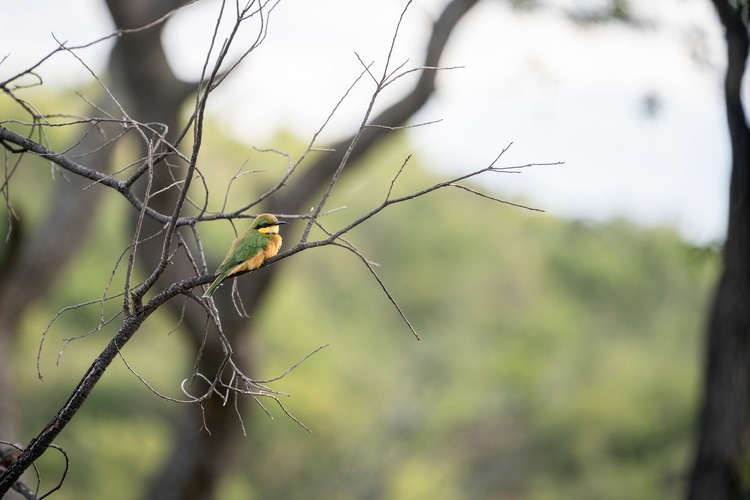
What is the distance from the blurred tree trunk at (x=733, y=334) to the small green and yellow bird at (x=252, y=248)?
2.90 meters

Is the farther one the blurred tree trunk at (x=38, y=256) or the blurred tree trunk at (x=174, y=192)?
the blurred tree trunk at (x=38, y=256)

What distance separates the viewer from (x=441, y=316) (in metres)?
26.2

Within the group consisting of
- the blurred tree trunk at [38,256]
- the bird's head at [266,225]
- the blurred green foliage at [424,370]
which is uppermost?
the bird's head at [266,225]

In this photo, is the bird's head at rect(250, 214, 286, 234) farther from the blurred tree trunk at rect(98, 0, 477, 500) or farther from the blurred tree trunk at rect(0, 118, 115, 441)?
the blurred tree trunk at rect(0, 118, 115, 441)

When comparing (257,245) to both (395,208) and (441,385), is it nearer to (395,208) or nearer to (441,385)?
(441,385)

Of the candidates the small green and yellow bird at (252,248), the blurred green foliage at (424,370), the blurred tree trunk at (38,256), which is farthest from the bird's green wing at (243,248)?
the blurred green foliage at (424,370)

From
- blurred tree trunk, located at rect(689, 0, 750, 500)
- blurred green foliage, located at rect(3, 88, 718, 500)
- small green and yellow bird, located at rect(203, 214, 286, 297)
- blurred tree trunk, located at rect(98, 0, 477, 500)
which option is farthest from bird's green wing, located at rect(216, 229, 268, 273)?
blurred green foliage, located at rect(3, 88, 718, 500)

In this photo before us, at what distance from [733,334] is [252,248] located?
3.07m

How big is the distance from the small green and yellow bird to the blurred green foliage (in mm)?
8686

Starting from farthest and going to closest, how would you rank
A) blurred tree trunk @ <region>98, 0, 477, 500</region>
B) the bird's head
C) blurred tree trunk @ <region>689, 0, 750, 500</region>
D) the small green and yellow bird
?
1. blurred tree trunk @ <region>98, 0, 477, 500</region>
2. blurred tree trunk @ <region>689, 0, 750, 500</region>
3. the bird's head
4. the small green and yellow bird

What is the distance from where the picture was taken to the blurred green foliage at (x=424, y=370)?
16.2 metres

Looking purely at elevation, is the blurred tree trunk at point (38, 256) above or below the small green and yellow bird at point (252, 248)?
below

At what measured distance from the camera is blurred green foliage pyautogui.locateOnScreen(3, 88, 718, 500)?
16.2 meters

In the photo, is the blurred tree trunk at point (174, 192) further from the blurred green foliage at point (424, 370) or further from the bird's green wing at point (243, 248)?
the blurred green foliage at point (424, 370)
